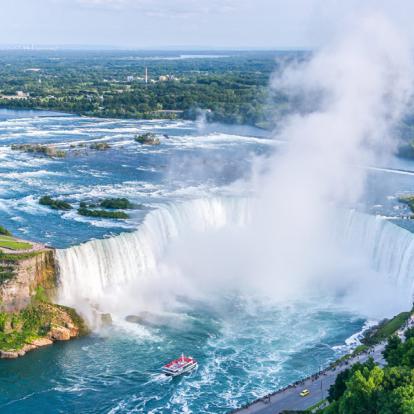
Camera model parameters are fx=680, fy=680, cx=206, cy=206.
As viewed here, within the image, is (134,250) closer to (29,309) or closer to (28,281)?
(28,281)

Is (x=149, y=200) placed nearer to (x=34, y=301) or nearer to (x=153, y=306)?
(x=153, y=306)

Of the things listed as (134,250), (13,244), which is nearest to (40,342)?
(13,244)

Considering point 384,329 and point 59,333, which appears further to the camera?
point 384,329

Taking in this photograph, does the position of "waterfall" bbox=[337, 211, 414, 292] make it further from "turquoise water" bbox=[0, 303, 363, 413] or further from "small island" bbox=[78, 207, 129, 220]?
"small island" bbox=[78, 207, 129, 220]

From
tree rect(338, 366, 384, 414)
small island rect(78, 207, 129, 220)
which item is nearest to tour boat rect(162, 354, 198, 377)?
tree rect(338, 366, 384, 414)

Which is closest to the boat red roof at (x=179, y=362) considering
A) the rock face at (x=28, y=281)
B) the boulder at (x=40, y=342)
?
the boulder at (x=40, y=342)

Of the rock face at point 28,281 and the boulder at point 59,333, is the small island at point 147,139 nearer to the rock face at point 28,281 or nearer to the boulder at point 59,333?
the rock face at point 28,281

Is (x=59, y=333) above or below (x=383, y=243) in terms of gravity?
below

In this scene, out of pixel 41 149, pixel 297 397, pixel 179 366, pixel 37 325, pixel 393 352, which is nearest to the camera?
pixel 393 352
